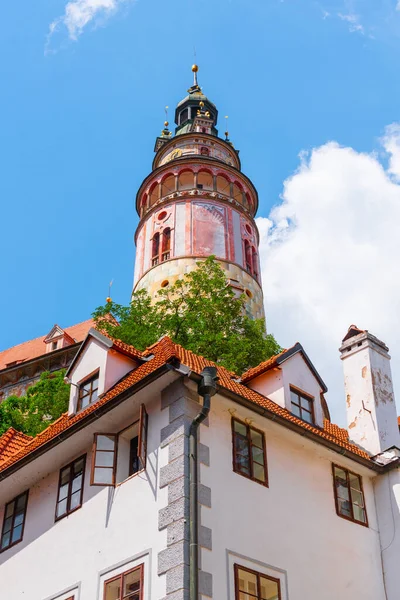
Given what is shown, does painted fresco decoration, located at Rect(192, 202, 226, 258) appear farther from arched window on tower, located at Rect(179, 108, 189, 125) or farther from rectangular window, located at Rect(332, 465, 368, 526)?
rectangular window, located at Rect(332, 465, 368, 526)

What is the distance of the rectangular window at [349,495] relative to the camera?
13.4 m

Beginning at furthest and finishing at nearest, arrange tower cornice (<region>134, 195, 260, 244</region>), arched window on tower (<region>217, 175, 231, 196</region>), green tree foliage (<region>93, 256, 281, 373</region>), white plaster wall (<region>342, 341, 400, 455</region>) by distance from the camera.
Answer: arched window on tower (<region>217, 175, 231, 196</region>), tower cornice (<region>134, 195, 260, 244</region>), green tree foliage (<region>93, 256, 281, 373</region>), white plaster wall (<region>342, 341, 400, 455</region>)

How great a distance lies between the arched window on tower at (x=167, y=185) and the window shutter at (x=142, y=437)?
31283 millimetres

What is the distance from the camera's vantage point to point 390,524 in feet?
45.0

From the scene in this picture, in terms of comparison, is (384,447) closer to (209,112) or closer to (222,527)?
(222,527)

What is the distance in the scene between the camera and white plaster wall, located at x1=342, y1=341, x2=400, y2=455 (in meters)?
14.8

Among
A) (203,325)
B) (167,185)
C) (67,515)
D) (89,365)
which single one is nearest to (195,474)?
(67,515)

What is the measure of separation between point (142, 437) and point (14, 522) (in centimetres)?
335

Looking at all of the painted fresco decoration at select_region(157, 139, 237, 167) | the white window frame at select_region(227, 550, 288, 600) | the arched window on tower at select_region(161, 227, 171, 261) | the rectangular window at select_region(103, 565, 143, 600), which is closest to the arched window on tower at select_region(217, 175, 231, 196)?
the painted fresco decoration at select_region(157, 139, 237, 167)

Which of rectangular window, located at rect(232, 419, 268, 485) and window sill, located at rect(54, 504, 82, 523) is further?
window sill, located at rect(54, 504, 82, 523)

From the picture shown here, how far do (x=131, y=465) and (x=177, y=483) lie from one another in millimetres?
1308

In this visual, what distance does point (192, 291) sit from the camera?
99.2 feet

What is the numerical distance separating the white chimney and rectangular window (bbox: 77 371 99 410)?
14.8ft

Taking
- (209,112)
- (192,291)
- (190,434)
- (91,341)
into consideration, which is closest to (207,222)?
(192,291)
